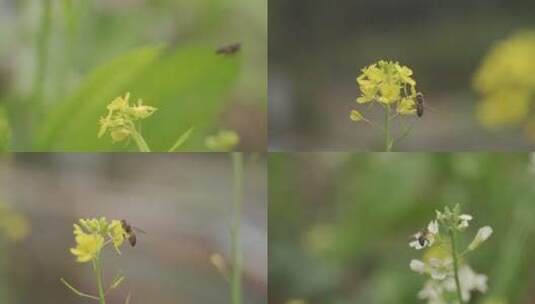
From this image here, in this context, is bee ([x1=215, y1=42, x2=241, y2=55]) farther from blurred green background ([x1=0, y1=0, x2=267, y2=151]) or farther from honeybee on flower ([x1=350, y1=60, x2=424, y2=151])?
honeybee on flower ([x1=350, y1=60, x2=424, y2=151])

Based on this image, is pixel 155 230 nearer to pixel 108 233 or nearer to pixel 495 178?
pixel 495 178

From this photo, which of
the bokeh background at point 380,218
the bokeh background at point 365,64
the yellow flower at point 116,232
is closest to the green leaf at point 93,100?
the yellow flower at point 116,232

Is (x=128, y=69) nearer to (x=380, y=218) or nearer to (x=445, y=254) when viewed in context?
(x=445, y=254)

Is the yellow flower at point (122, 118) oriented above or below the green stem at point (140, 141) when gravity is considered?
above

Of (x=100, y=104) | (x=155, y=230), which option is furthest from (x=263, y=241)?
(x=100, y=104)

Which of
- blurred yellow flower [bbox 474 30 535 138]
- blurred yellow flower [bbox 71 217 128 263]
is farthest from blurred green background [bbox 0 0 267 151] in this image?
blurred yellow flower [bbox 474 30 535 138]

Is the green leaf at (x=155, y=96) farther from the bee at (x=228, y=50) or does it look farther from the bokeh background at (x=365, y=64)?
the bokeh background at (x=365, y=64)
